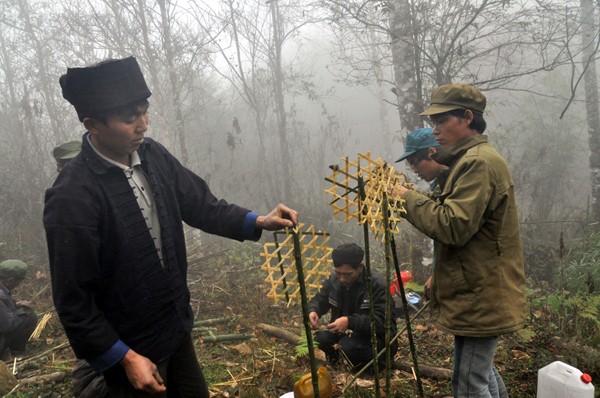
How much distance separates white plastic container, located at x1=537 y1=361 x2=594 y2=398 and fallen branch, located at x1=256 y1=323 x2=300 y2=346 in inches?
104

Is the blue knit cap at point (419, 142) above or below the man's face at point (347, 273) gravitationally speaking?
above

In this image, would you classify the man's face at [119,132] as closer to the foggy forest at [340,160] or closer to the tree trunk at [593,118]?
the foggy forest at [340,160]

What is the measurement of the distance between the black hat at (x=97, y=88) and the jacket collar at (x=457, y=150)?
1750 millimetres

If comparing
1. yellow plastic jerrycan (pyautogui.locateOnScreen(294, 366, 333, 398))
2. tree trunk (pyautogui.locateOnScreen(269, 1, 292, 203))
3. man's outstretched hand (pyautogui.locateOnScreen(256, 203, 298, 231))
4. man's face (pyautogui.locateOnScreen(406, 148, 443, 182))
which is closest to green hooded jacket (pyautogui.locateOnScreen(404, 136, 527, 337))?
man's face (pyautogui.locateOnScreen(406, 148, 443, 182))

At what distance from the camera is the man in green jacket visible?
82.8 inches

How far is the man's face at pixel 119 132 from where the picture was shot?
189 cm

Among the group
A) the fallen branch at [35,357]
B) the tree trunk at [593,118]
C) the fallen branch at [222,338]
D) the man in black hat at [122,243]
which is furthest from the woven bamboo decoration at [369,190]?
the tree trunk at [593,118]

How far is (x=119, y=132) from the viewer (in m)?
1.91

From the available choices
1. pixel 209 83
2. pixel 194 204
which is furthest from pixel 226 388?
pixel 209 83

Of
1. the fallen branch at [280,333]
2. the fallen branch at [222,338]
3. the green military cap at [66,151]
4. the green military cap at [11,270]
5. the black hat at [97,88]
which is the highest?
the black hat at [97,88]

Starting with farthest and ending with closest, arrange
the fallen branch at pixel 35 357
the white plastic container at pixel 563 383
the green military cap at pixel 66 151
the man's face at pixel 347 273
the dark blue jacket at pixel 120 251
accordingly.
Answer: the fallen branch at pixel 35 357, the green military cap at pixel 66 151, the man's face at pixel 347 273, the white plastic container at pixel 563 383, the dark blue jacket at pixel 120 251

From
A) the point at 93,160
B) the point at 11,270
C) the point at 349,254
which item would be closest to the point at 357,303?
the point at 349,254

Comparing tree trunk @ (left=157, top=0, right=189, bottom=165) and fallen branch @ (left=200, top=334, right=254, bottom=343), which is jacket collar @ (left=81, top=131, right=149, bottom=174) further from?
tree trunk @ (left=157, top=0, right=189, bottom=165)

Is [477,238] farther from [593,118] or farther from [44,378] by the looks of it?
[593,118]
